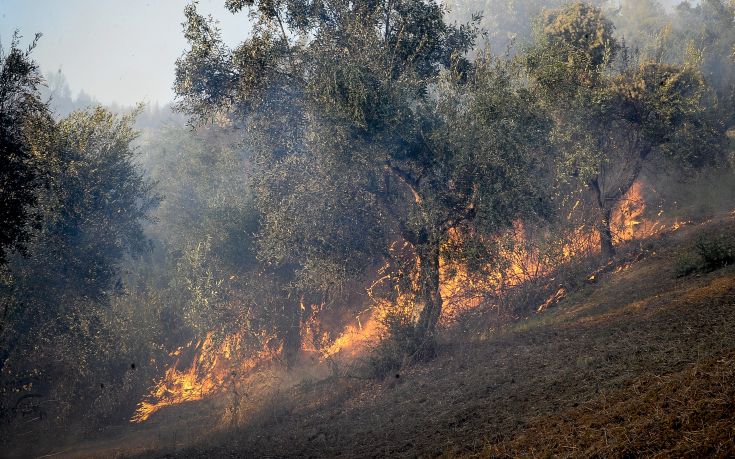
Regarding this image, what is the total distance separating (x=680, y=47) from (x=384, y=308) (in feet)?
157

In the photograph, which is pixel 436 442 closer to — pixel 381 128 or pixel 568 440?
pixel 568 440

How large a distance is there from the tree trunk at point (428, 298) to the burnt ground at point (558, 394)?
619 millimetres

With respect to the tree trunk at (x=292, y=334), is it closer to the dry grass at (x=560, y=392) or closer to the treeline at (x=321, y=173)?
the treeline at (x=321, y=173)

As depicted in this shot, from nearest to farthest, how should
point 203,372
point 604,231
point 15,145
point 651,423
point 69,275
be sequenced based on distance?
point 651,423
point 15,145
point 69,275
point 604,231
point 203,372

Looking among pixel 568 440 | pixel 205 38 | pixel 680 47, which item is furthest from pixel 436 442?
pixel 680 47

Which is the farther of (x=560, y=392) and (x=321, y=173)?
(x=321, y=173)

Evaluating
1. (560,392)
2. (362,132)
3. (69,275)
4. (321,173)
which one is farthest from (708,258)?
(69,275)

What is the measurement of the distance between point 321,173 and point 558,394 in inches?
384

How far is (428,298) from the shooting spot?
17.4 m

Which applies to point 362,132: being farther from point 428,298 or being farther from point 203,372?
point 203,372

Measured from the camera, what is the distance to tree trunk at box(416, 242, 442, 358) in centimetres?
1648

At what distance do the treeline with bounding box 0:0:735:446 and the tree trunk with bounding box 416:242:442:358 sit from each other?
0.20 feet

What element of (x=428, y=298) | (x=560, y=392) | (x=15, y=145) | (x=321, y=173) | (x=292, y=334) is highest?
(x=15, y=145)

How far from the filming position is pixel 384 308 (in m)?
17.2
